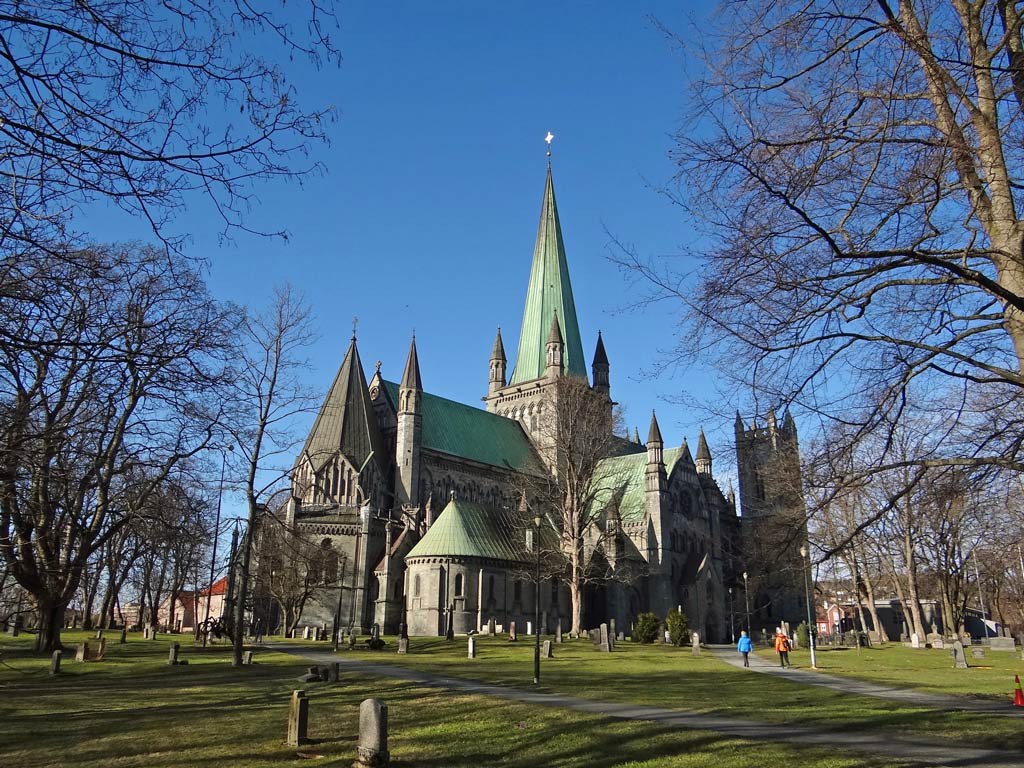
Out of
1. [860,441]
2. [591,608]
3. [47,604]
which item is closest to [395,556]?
[591,608]

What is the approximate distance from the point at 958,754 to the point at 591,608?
51590 millimetres

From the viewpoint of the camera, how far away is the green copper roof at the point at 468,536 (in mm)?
49812

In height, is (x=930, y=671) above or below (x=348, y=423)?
below

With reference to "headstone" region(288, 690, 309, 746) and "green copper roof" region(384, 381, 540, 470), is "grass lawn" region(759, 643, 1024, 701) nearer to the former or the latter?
"headstone" region(288, 690, 309, 746)

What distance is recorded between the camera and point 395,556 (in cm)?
5184

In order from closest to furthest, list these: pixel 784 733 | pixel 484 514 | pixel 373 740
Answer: pixel 373 740
pixel 784 733
pixel 484 514

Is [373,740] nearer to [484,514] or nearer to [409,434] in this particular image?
[484,514]

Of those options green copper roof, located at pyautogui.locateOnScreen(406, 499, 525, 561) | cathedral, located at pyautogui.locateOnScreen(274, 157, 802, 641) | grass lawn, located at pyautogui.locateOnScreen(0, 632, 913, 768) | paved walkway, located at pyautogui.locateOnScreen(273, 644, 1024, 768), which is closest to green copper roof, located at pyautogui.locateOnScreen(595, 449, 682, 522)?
cathedral, located at pyautogui.locateOnScreen(274, 157, 802, 641)

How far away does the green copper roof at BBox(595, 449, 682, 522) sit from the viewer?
65688mm

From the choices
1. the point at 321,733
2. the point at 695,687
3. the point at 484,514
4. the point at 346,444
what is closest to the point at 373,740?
the point at 321,733

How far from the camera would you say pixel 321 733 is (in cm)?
1277

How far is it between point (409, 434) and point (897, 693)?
4230 cm

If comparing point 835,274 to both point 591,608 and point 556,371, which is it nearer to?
point 591,608

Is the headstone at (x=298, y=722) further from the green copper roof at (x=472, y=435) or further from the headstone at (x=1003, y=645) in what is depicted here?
the green copper roof at (x=472, y=435)
